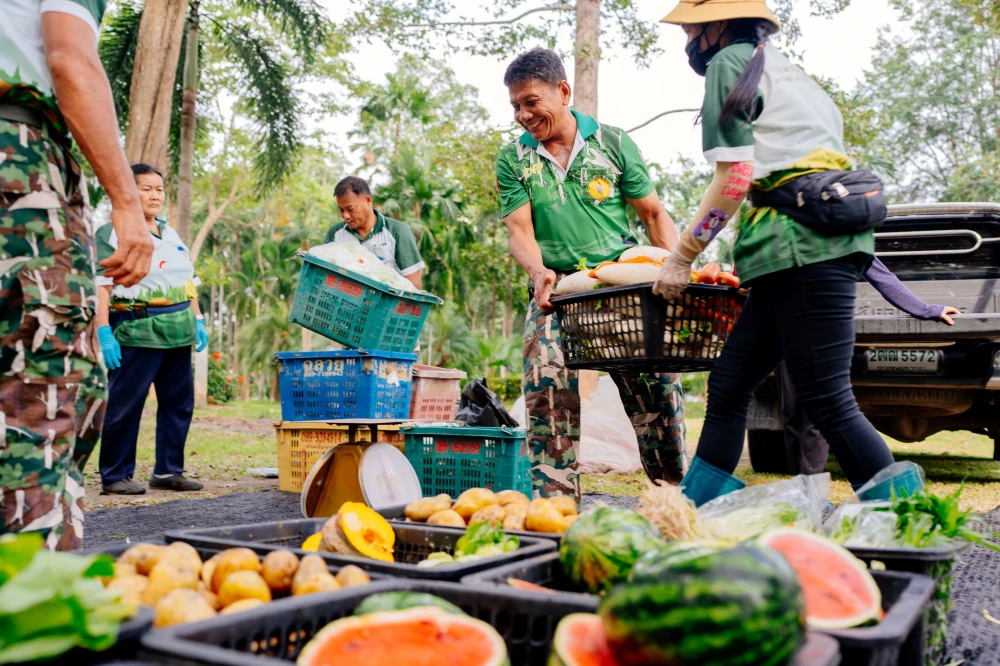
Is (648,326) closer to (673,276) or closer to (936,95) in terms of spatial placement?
(673,276)

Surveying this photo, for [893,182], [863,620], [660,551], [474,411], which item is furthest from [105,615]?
[893,182]

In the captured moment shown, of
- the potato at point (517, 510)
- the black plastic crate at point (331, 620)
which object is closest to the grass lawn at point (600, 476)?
the potato at point (517, 510)

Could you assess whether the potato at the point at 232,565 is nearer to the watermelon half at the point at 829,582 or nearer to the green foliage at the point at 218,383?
the watermelon half at the point at 829,582

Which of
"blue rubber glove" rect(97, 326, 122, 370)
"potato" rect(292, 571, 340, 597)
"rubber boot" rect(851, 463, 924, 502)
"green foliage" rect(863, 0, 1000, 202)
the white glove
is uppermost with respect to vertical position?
"green foliage" rect(863, 0, 1000, 202)

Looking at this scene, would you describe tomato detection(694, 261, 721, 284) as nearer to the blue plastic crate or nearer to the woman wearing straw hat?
the woman wearing straw hat

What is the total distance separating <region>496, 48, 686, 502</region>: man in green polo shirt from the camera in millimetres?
3895

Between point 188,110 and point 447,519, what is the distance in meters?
16.1

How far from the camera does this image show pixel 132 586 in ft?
5.09

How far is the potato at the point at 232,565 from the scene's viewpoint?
1.72 metres

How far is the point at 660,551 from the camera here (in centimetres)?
142

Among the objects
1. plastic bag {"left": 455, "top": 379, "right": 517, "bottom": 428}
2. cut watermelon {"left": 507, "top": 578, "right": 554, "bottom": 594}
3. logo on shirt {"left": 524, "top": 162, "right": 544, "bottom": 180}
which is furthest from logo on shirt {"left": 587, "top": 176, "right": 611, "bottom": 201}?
cut watermelon {"left": 507, "top": 578, "right": 554, "bottom": 594}

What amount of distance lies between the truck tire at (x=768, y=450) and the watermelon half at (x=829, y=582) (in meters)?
5.42

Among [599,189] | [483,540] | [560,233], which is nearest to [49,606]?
[483,540]

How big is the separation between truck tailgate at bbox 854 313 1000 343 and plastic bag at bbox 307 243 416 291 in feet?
10.3
